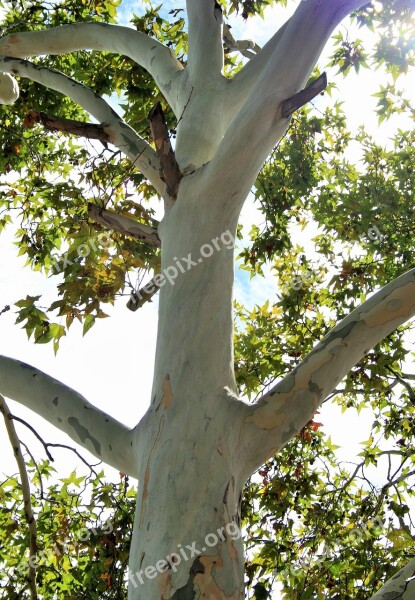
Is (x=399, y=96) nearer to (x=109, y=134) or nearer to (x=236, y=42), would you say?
(x=236, y=42)

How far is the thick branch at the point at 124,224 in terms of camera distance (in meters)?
2.85

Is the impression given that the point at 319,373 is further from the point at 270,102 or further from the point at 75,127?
the point at 75,127

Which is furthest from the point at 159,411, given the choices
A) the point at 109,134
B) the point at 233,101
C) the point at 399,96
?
the point at 399,96

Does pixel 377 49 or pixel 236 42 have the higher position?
pixel 236 42

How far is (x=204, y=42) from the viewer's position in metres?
3.47

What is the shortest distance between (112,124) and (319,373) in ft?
6.44

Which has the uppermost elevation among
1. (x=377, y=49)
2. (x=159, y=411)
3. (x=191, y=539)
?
(x=377, y=49)

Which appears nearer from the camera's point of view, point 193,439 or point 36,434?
point 193,439

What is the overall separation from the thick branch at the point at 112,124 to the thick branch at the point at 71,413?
1094mm

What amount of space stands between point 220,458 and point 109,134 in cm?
205

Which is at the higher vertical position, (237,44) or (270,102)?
(237,44)

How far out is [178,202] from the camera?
260cm

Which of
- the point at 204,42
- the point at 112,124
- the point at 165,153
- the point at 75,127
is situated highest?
the point at 204,42

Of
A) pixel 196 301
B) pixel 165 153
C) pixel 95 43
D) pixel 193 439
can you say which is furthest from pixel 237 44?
pixel 193 439
